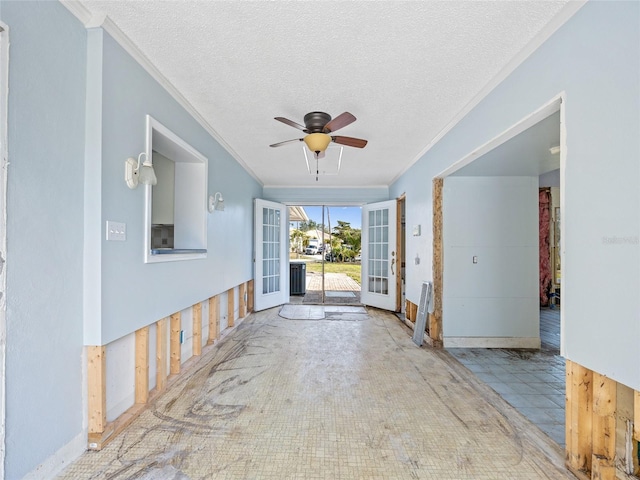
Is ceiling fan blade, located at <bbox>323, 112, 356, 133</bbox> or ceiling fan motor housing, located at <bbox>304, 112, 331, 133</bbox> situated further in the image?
ceiling fan motor housing, located at <bbox>304, 112, 331, 133</bbox>

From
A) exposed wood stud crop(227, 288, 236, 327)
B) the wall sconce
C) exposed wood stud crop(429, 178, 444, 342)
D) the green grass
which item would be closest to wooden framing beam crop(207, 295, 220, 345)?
exposed wood stud crop(227, 288, 236, 327)

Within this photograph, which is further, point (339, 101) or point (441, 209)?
point (441, 209)

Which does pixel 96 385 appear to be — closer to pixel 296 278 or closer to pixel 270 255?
pixel 270 255

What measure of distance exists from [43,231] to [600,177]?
2.75m

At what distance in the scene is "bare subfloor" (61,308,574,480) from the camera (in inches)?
67.6

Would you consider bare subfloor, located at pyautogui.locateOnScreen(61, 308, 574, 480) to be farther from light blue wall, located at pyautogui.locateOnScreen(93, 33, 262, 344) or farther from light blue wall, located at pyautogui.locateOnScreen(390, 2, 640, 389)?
light blue wall, located at pyautogui.locateOnScreen(390, 2, 640, 389)

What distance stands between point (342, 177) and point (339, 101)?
9.90ft

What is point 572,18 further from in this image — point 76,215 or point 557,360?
point 557,360

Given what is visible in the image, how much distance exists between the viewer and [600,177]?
148cm

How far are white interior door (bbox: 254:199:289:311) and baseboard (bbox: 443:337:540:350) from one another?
334 cm

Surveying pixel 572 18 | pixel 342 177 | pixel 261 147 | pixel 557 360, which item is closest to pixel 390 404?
pixel 557 360

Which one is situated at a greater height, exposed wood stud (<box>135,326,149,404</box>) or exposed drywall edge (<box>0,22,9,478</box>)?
exposed drywall edge (<box>0,22,9,478</box>)

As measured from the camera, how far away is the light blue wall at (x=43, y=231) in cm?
140

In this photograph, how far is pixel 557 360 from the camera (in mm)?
3426
